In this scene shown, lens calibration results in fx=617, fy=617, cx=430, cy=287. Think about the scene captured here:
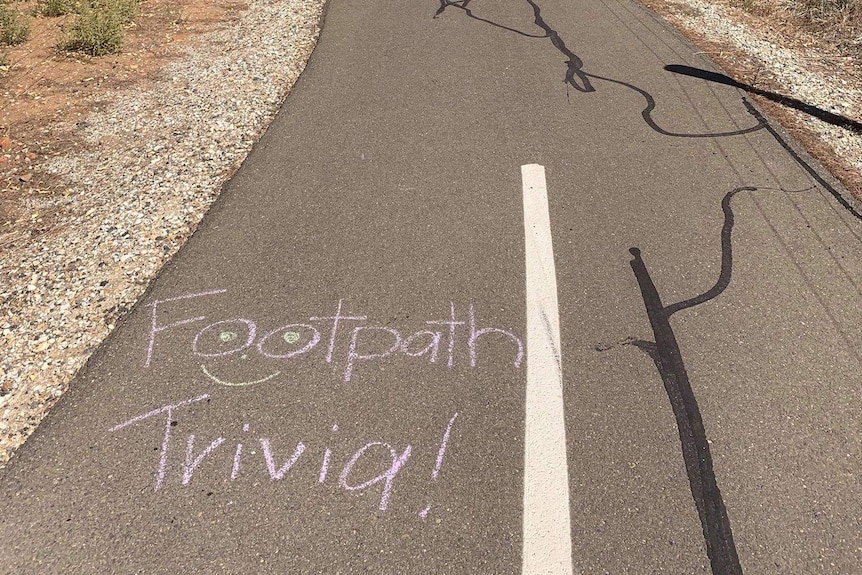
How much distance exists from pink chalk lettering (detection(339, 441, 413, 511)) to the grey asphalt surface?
2cm

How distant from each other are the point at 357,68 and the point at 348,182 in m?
2.92

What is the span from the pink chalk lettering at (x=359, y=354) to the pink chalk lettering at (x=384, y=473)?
56cm

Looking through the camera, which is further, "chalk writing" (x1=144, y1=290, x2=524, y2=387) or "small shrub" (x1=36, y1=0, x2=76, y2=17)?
"small shrub" (x1=36, y1=0, x2=76, y2=17)

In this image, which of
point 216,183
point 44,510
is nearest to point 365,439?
point 44,510

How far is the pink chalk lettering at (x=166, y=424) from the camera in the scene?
3235mm

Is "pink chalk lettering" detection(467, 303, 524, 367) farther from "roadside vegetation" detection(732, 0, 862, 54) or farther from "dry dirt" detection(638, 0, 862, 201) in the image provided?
"roadside vegetation" detection(732, 0, 862, 54)

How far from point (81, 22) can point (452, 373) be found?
7.83 metres

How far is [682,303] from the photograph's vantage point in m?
4.36

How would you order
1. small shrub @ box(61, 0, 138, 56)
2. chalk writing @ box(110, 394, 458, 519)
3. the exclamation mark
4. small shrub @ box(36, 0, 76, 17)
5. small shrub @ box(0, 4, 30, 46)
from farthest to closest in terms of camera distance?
small shrub @ box(36, 0, 76, 17), small shrub @ box(0, 4, 30, 46), small shrub @ box(61, 0, 138, 56), chalk writing @ box(110, 394, 458, 519), the exclamation mark

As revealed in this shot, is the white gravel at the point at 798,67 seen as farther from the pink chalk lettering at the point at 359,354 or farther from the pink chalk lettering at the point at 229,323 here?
the pink chalk lettering at the point at 229,323

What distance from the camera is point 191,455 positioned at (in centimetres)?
333

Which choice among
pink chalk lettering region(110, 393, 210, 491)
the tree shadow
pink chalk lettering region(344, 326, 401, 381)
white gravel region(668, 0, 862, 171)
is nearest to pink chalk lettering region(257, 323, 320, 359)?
pink chalk lettering region(344, 326, 401, 381)

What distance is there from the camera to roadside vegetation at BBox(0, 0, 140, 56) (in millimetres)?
8242

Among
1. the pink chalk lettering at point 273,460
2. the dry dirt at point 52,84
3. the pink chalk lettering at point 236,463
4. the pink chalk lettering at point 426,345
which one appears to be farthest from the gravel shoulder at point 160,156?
the pink chalk lettering at point 426,345
